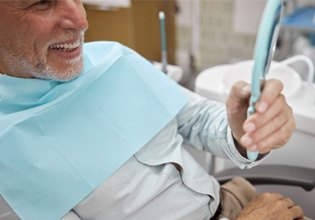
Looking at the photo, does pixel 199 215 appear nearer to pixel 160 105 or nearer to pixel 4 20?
pixel 160 105

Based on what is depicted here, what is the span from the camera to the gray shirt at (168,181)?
802 millimetres

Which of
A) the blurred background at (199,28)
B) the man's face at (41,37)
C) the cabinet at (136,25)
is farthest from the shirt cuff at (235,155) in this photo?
the cabinet at (136,25)

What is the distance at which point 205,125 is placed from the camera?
0.98 metres

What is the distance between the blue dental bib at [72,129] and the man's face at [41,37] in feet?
0.13

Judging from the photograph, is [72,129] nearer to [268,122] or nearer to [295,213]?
[268,122]

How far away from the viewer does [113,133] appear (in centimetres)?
85

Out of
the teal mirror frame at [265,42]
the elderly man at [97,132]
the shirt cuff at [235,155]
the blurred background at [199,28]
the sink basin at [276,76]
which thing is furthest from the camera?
the blurred background at [199,28]

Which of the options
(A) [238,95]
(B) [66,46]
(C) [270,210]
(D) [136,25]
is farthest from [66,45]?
(D) [136,25]

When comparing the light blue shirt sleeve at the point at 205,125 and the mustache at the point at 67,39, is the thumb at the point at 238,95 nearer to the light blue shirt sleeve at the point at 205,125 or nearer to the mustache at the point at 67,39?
the light blue shirt sleeve at the point at 205,125

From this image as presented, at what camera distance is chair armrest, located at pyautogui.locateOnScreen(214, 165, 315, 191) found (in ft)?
3.18

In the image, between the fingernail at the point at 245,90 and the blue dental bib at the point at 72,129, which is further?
the blue dental bib at the point at 72,129

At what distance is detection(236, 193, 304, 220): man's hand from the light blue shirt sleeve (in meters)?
0.12

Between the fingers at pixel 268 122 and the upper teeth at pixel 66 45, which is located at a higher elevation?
the upper teeth at pixel 66 45

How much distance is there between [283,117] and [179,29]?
2166 millimetres
